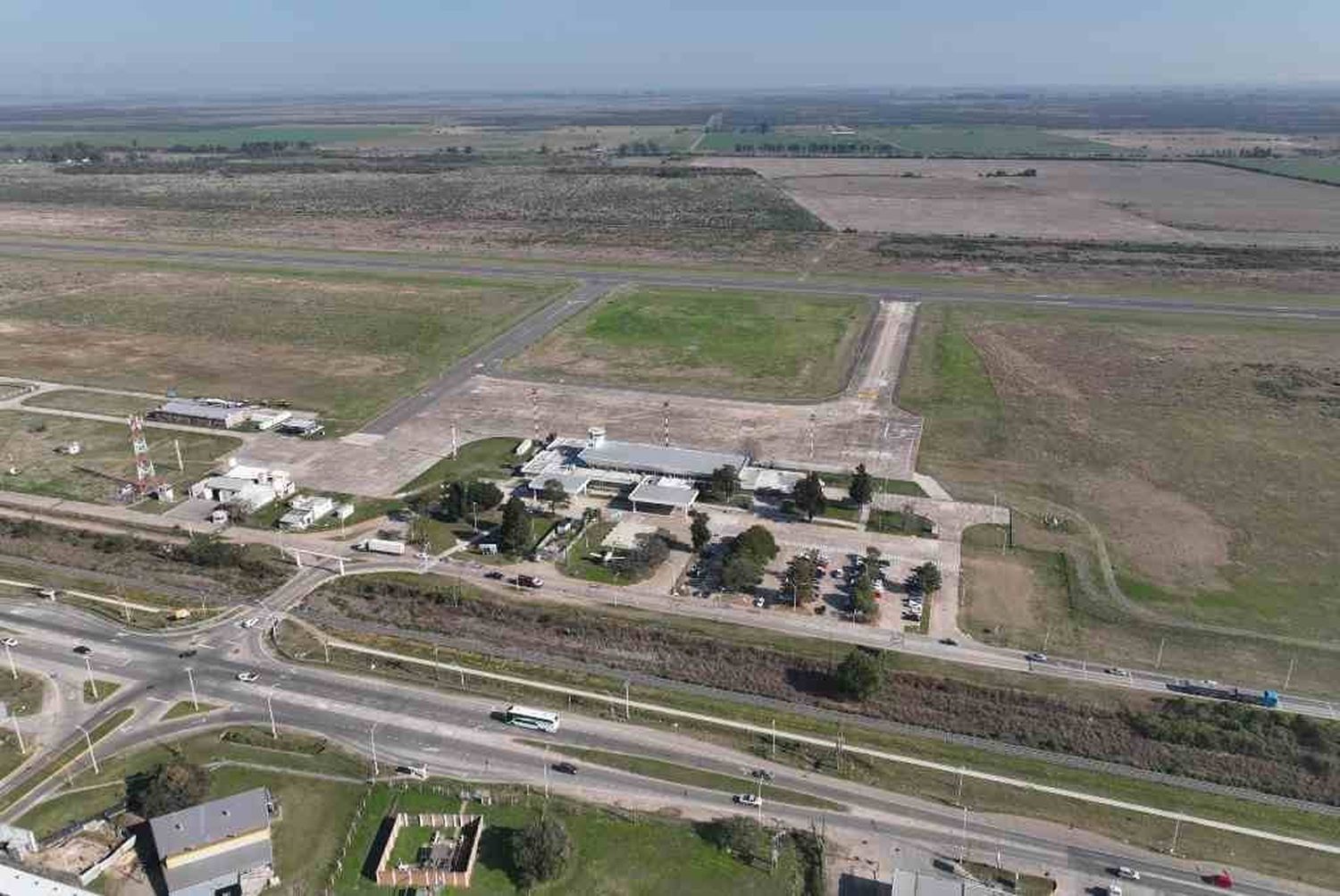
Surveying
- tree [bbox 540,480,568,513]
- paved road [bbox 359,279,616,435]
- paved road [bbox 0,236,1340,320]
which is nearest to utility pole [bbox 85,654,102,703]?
tree [bbox 540,480,568,513]

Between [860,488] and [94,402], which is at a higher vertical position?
[860,488]

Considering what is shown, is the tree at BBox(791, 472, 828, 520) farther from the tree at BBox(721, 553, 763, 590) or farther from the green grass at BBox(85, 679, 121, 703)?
the green grass at BBox(85, 679, 121, 703)

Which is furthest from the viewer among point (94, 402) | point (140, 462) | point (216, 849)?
point (94, 402)

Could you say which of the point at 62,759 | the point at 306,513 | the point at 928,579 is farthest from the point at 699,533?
the point at 62,759

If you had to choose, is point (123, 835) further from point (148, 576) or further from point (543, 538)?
point (543, 538)

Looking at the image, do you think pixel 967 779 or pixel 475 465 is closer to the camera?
pixel 967 779

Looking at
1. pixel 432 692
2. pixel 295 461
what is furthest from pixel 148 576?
pixel 432 692

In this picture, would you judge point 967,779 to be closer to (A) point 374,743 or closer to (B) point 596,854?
(B) point 596,854
